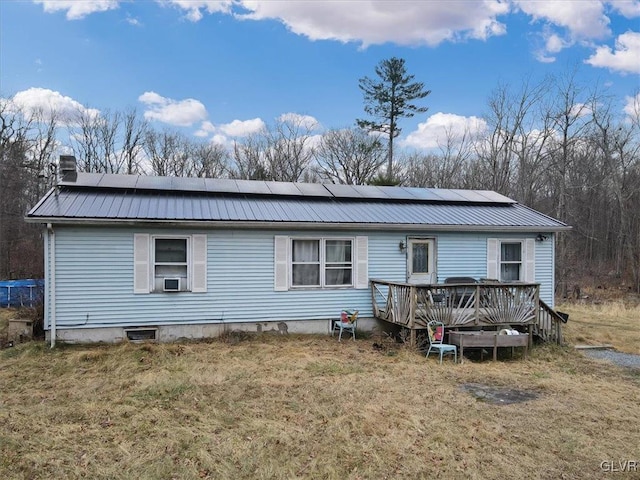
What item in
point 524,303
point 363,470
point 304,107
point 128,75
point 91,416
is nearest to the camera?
point 363,470

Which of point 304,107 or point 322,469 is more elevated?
point 304,107

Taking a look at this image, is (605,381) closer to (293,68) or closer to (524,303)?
(524,303)

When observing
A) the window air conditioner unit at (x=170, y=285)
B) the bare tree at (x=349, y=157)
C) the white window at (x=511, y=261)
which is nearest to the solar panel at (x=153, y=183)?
the window air conditioner unit at (x=170, y=285)

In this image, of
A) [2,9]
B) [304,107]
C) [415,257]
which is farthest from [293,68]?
[415,257]

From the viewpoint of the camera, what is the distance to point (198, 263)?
29.8ft

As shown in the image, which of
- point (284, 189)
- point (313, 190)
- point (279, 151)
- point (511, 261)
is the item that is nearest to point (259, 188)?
point (284, 189)

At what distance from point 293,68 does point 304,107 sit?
607 centimetres

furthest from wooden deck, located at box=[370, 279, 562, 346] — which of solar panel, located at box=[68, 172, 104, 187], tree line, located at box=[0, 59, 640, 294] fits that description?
tree line, located at box=[0, 59, 640, 294]

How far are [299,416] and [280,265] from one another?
466 cm

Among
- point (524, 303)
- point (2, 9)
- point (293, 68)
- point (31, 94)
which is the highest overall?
point (293, 68)

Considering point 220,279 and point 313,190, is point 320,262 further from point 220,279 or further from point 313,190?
point 313,190

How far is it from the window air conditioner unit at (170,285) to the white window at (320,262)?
212 centimetres

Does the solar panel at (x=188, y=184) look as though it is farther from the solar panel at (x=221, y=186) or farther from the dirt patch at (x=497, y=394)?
the dirt patch at (x=497, y=394)

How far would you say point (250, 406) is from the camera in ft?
18.4
